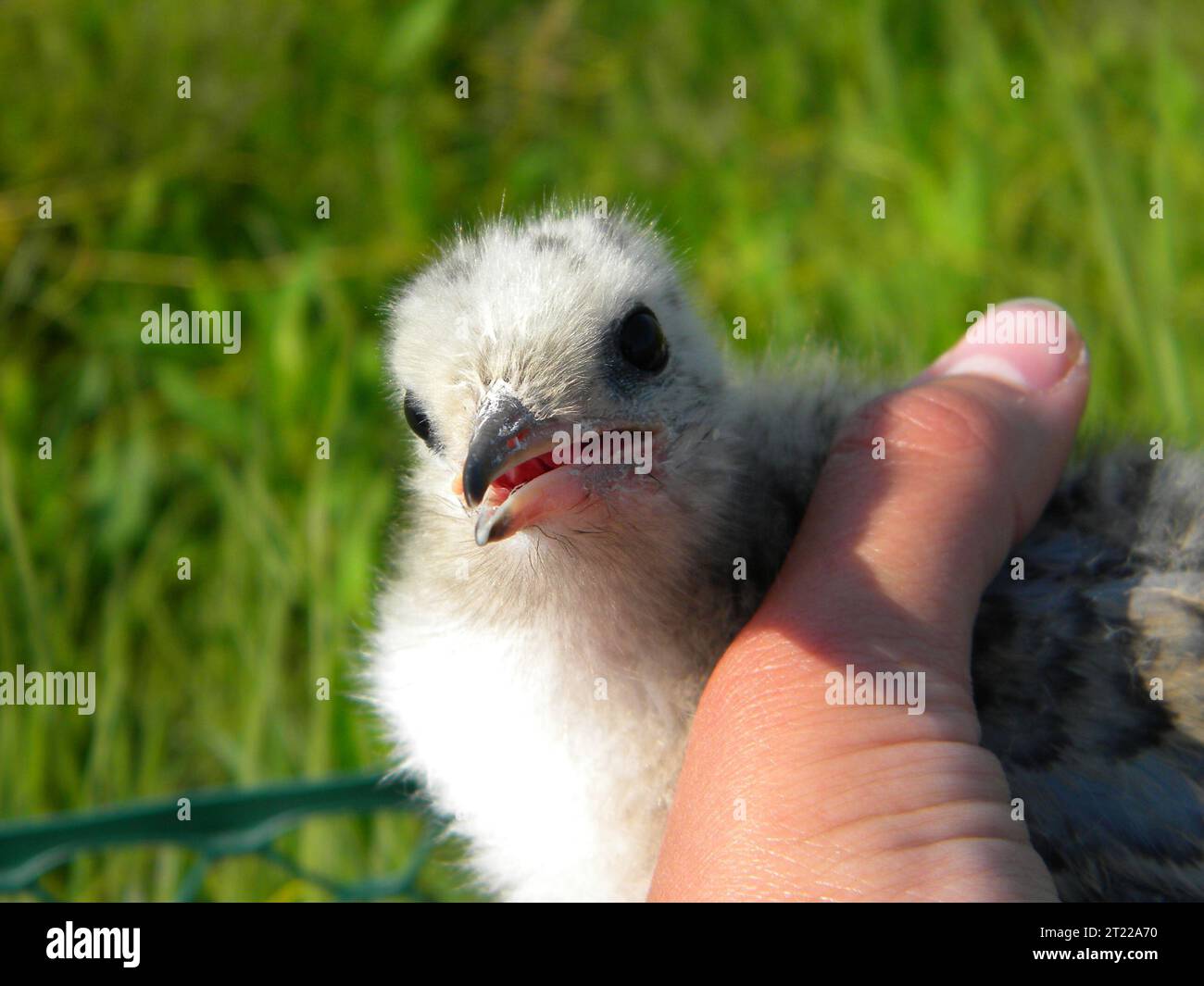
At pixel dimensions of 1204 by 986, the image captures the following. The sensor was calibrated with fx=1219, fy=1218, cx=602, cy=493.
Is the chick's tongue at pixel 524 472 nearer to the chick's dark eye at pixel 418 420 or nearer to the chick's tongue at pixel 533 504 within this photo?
the chick's tongue at pixel 533 504

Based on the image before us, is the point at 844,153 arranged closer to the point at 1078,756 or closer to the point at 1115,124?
the point at 1115,124

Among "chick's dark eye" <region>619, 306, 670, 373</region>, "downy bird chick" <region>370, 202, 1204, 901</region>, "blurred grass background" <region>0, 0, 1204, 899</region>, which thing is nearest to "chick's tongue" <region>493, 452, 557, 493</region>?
"downy bird chick" <region>370, 202, 1204, 901</region>

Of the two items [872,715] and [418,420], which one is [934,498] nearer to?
[872,715]

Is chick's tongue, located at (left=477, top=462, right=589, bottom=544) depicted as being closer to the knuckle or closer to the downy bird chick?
the downy bird chick

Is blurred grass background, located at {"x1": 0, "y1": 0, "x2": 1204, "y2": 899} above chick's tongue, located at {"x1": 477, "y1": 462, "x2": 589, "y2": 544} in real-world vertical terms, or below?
above

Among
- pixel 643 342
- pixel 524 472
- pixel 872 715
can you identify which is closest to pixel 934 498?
pixel 872 715

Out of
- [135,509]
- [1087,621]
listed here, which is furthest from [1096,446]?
[135,509]
